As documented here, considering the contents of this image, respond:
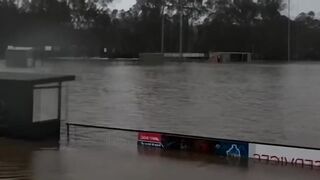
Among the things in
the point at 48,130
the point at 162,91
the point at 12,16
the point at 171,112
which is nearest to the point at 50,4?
the point at 12,16

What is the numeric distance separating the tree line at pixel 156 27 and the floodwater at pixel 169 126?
67.9 metres

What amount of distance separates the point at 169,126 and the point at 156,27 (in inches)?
4192

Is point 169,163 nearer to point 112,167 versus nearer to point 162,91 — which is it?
point 112,167

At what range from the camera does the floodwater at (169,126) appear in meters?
12.0

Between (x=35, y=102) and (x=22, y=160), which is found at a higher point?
(x=35, y=102)

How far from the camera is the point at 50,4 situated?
375 feet

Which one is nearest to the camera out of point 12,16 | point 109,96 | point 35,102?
point 35,102

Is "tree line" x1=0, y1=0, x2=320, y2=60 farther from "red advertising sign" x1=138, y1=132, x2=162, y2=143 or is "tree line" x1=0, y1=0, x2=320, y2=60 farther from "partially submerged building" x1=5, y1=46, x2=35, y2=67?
"red advertising sign" x1=138, y1=132, x2=162, y2=143

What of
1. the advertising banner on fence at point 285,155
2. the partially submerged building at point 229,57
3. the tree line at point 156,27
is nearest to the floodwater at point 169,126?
the advertising banner on fence at point 285,155

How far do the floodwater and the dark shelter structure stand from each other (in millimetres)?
593

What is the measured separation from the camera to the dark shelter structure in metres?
15.6

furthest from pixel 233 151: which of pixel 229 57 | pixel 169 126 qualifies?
pixel 229 57

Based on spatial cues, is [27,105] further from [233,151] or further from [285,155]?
[285,155]

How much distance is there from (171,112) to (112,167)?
13553 millimetres
